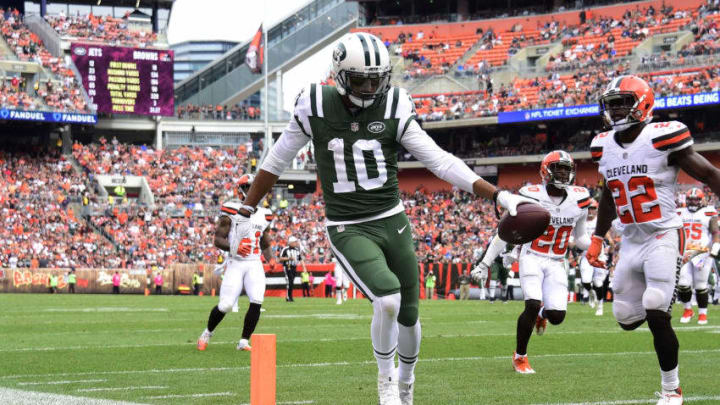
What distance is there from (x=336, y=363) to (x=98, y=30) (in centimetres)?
4480

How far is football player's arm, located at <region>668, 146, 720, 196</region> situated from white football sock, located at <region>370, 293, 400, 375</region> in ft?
7.45

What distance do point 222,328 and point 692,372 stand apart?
8.06m

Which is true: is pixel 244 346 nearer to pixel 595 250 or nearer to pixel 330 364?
pixel 330 364

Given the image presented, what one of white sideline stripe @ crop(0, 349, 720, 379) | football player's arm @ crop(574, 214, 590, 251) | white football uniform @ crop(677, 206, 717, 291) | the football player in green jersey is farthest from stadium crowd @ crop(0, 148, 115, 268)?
the football player in green jersey

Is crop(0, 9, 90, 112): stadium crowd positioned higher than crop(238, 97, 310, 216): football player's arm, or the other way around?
crop(0, 9, 90, 112): stadium crowd

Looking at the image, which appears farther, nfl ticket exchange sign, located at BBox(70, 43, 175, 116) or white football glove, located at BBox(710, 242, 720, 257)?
nfl ticket exchange sign, located at BBox(70, 43, 175, 116)

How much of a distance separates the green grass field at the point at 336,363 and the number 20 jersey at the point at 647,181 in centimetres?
124

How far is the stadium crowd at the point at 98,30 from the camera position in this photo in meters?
50.2

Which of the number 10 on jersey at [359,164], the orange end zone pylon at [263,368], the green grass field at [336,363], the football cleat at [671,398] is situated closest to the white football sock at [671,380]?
the football cleat at [671,398]

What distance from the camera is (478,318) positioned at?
17.8 meters

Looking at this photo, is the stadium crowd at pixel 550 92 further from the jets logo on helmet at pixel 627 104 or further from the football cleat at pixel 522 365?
the jets logo on helmet at pixel 627 104

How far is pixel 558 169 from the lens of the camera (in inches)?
381

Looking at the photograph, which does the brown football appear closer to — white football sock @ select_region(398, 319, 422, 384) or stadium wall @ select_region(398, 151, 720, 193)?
white football sock @ select_region(398, 319, 422, 384)

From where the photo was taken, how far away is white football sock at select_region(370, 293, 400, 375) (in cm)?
588
